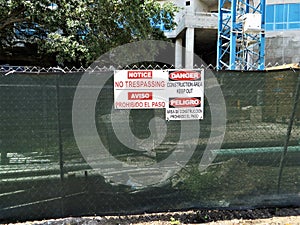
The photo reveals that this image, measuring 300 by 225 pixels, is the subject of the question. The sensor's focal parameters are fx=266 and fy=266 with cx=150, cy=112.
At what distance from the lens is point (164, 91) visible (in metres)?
3.22

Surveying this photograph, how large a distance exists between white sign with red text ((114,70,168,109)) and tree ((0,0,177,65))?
26.1 feet

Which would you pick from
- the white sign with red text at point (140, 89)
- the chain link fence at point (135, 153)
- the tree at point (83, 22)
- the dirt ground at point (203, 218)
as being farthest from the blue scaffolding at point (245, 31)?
the white sign with red text at point (140, 89)

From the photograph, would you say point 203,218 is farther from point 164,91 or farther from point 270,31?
point 270,31

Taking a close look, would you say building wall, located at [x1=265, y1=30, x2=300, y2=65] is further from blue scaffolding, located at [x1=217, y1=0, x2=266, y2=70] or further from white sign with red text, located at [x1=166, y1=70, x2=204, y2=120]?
white sign with red text, located at [x1=166, y1=70, x2=204, y2=120]

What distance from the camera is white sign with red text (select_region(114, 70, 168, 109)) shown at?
3.17 meters

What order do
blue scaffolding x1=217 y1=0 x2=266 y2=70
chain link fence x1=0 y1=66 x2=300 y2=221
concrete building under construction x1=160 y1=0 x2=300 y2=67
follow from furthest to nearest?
concrete building under construction x1=160 y1=0 x2=300 y2=67, blue scaffolding x1=217 y1=0 x2=266 y2=70, chain link fence x1=0 y1=66 x2=300 y2=221

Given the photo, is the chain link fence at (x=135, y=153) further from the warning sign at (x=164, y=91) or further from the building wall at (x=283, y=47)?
the building wall at (x=283, y=47)

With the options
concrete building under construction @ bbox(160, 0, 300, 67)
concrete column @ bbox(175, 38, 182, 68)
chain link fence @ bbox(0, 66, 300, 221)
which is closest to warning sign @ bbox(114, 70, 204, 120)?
chain link fence @ bbox(0, 66, 300, 221)

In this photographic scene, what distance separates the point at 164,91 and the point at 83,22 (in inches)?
354

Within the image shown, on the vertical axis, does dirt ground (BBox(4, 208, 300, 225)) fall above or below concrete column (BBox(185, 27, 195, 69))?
below

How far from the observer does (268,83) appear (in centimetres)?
334

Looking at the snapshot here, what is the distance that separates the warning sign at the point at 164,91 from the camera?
3.17 metres

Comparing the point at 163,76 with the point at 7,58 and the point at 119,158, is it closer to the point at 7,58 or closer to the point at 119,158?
the point at 119,158

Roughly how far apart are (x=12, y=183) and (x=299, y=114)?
3.64m
